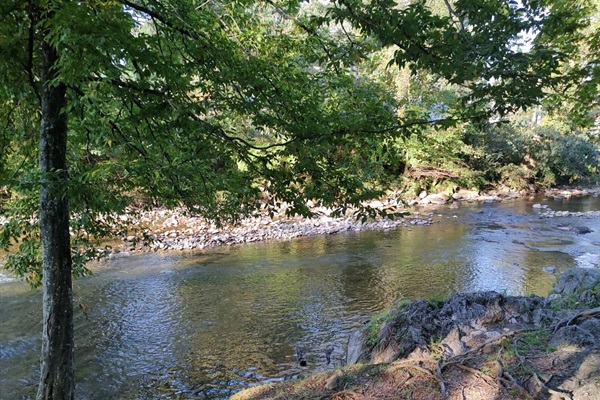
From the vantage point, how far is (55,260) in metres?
4.07

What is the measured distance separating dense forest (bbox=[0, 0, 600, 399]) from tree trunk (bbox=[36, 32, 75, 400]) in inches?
0.5

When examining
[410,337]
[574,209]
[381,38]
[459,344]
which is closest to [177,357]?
[410,337]

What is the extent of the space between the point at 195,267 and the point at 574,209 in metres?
19.5

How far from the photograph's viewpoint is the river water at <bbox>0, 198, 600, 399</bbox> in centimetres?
655

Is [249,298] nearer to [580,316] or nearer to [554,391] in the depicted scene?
[580,316]

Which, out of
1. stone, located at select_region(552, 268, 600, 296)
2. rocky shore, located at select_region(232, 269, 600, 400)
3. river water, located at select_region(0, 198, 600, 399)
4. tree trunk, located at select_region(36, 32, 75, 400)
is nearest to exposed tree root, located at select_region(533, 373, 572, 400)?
rocky shore, located at select_region(232, 269, 600, 400)

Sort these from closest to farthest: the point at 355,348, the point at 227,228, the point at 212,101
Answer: the point at 212,101 < the point at 355,348 < the point at 227,228

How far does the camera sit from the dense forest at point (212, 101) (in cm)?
287

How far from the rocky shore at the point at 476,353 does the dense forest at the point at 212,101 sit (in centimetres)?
176

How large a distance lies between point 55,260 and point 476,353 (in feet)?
14.6

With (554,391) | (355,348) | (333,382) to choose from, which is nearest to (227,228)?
(355,348)

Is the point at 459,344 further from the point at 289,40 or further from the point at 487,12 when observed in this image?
the point at 289,40

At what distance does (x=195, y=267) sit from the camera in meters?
12.3

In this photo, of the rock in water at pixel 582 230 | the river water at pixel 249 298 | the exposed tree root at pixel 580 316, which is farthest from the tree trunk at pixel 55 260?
the rock in water at pixel 582 230
